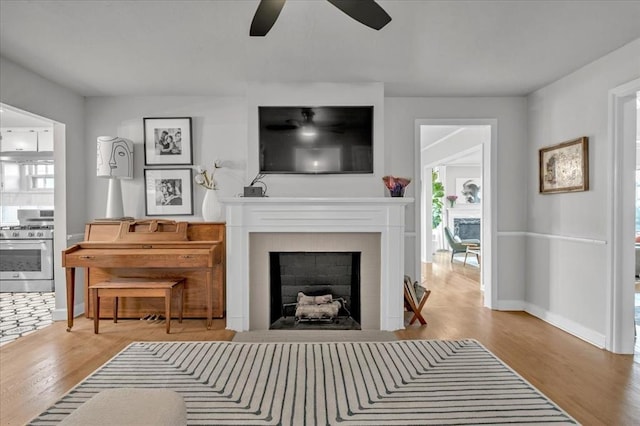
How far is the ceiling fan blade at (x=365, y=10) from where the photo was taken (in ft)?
5.95

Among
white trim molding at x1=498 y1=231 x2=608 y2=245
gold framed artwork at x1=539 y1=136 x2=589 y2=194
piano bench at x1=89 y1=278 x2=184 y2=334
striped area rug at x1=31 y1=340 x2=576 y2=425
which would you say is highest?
gold framed artwork at x1=539 y1=136 x2=589 y2=194

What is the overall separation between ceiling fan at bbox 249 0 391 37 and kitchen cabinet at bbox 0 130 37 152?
17.5 feet

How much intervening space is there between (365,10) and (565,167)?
9.39ft

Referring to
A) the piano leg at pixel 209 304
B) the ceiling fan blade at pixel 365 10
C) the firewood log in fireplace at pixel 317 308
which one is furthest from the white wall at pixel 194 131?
the ceiling fan blade at pixel 365 10

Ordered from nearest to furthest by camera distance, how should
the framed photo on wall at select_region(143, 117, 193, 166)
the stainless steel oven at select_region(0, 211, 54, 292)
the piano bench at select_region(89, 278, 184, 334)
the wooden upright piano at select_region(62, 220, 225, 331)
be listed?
the piano bench at select_region(89, 278, 184, 334) → the wooden upright piano at select_region(62, 220, 225, 331) → the framed photo on wall at select_region(143, 117, 193, 166) → the stainless steel oven at select_region(0, 211, 54, 292)

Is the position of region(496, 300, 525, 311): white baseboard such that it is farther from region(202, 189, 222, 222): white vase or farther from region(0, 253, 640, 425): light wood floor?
region(202, 189, 222, 222): white vase

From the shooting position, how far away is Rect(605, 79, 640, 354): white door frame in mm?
3092

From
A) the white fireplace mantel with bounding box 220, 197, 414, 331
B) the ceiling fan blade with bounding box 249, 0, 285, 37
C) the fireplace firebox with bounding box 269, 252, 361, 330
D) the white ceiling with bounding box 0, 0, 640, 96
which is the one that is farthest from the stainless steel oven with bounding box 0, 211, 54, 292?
the ceiling fan blade with bounding box 249, 0, 285, 37

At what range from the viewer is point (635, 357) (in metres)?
3.01

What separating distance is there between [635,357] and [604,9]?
2.58 m

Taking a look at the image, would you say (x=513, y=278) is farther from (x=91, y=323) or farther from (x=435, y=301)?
(x=91, y=323)

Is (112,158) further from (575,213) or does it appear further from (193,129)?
(575,213)

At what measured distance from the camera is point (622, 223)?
3113mm

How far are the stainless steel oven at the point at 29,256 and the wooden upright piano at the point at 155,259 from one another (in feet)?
5.02
